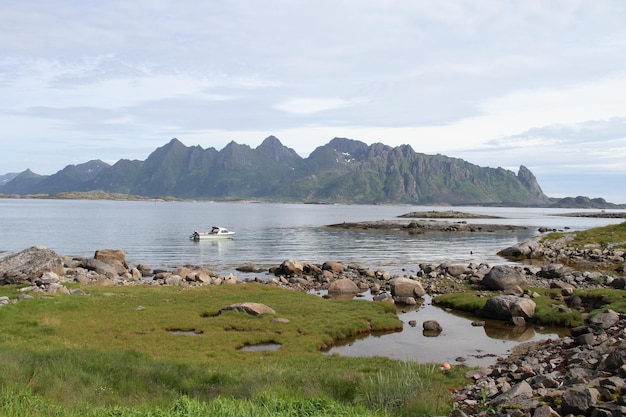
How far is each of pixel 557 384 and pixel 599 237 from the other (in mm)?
83006

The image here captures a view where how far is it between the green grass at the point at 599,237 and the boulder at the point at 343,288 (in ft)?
176

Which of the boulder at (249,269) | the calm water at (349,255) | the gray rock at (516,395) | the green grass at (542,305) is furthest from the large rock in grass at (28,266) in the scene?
the gray rock at (516,395)

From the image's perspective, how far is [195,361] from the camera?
2009 centimetres

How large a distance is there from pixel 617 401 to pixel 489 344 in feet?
54.3

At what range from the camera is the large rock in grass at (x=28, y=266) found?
3772cm

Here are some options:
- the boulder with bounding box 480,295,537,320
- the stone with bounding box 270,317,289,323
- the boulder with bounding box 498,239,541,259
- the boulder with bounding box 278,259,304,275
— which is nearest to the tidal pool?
the boulder with bounding box 480,295,537,320

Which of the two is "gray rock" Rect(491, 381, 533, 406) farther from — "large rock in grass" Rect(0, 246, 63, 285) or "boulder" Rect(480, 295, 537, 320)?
"large rock in grass" Rect(0, 246, 63, 285)

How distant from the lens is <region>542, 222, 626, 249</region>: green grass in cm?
7681

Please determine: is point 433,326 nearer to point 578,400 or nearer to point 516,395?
point 516,395

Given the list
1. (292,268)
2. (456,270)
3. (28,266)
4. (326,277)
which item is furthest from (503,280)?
(28,266)

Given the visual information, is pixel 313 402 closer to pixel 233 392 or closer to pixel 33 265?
pixel 233 392

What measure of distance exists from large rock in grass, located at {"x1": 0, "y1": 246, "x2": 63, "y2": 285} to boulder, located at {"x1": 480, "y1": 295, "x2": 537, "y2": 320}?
3688 centimetres

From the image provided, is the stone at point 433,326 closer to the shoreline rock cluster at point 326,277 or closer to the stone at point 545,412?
the shoreline rock cluster at point 326,277

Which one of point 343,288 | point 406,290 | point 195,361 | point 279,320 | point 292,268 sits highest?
point 195,361
